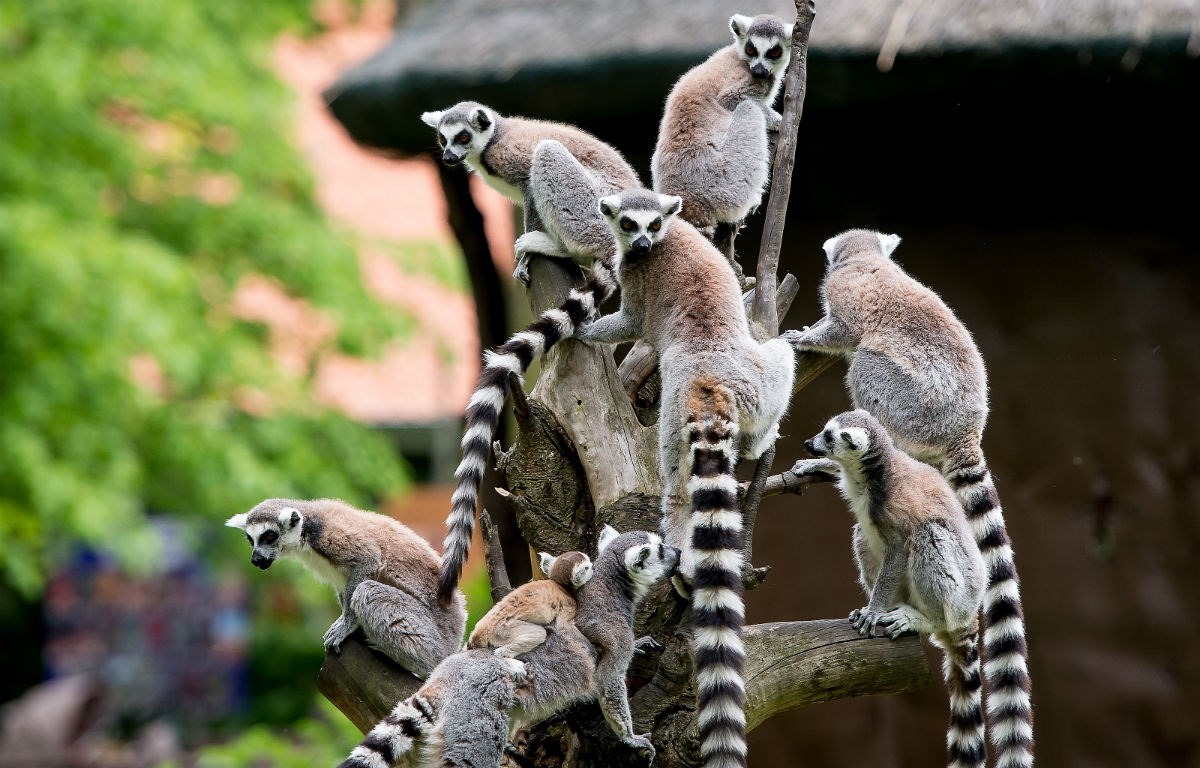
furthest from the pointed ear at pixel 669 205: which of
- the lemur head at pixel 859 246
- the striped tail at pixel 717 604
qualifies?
the striped tail at pixel 717 604

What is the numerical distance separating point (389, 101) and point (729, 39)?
2.01m

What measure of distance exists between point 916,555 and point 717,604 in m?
0.90

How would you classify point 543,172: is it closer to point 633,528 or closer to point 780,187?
point 780,187

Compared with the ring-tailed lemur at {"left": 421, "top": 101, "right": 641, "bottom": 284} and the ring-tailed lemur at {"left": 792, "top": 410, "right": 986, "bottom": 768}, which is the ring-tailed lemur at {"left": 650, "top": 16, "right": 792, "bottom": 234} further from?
the ring-tailed lemur at {"left": 792, "top": 410, "right": 986, "bottom": 768}

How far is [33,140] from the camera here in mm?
10297

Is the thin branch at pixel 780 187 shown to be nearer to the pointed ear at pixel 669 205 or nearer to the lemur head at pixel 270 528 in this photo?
the pointed ear at pixel 669 205

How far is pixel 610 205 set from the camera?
403 centimetres

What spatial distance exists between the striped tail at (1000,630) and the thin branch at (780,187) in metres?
0.77

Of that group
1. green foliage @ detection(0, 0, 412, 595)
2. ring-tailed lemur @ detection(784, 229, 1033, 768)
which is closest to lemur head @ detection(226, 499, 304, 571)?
ring-tailed lemur @ detection(784, 229, 1033, 768)

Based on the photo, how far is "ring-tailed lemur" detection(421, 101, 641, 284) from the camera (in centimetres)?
450

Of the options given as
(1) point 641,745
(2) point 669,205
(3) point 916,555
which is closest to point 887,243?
(2) point 669,205

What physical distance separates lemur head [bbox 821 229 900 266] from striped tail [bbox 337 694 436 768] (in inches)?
90.4

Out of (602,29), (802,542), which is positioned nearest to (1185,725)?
(802,542)

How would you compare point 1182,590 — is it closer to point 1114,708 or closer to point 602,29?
point 1114,708
